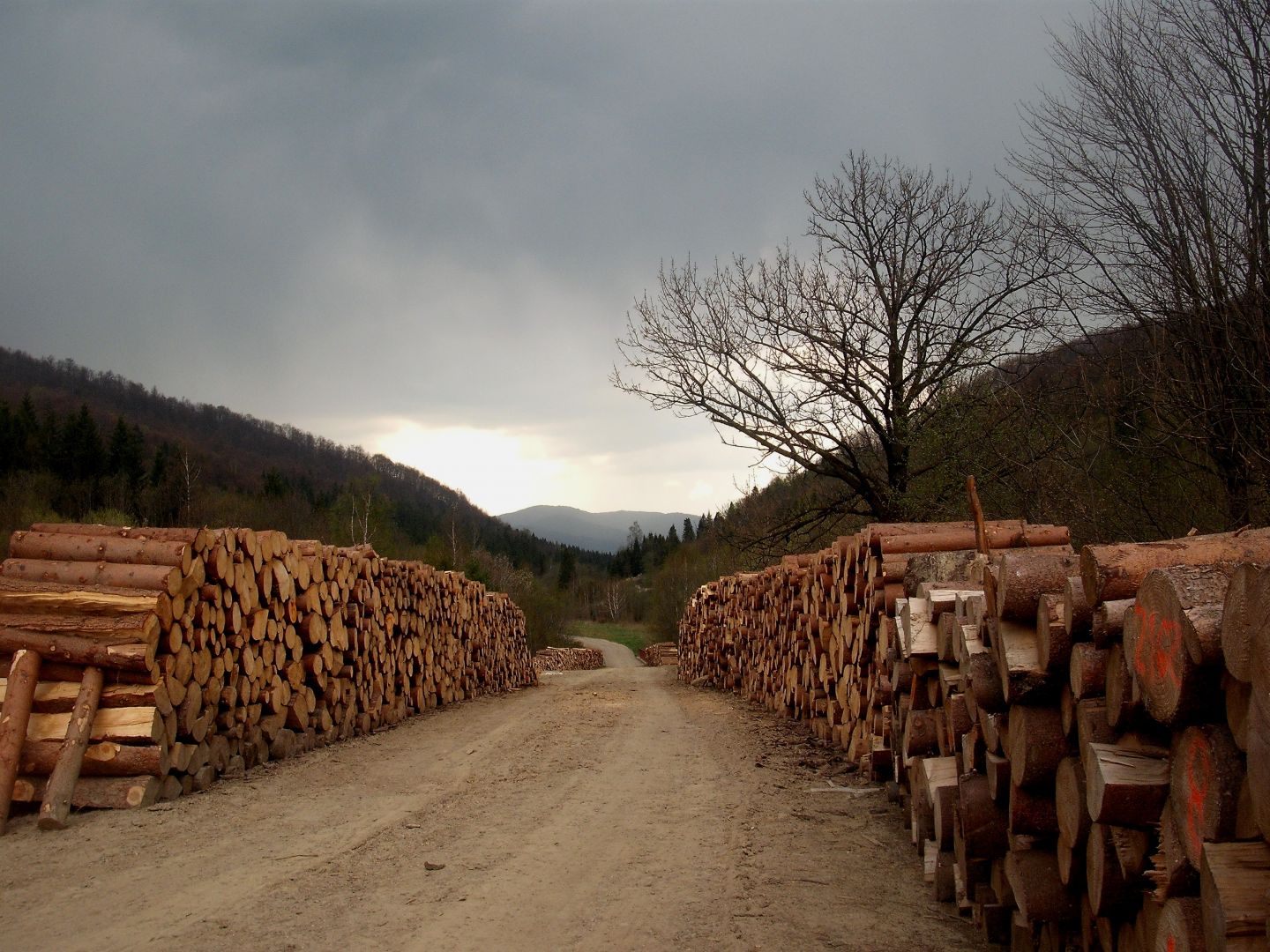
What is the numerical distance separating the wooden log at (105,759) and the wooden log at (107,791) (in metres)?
0.04

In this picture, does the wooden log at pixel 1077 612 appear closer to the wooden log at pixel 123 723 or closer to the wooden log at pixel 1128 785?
the wooden log at pixel 1128 785

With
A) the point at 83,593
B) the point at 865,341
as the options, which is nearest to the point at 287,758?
the point at 83,593

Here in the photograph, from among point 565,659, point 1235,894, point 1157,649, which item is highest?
point 1157,649

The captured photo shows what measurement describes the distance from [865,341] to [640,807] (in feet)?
41.6

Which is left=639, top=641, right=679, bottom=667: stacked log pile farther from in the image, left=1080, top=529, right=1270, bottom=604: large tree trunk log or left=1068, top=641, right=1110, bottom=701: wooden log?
left=1068, top=641, right=1110, bottom=701: wooden log

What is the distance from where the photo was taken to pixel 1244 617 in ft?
7.32

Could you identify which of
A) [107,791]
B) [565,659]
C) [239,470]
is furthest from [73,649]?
[239,470]

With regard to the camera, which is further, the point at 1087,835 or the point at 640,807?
the point at 640,807

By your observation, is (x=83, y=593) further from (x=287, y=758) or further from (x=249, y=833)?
(x=287, y=758)

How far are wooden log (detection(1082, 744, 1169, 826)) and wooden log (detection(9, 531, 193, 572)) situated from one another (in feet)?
21.1

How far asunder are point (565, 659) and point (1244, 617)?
135ft

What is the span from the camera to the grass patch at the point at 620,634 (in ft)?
223

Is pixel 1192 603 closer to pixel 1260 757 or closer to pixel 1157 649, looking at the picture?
pixel 1157 649

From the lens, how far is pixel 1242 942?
2.21 meters
